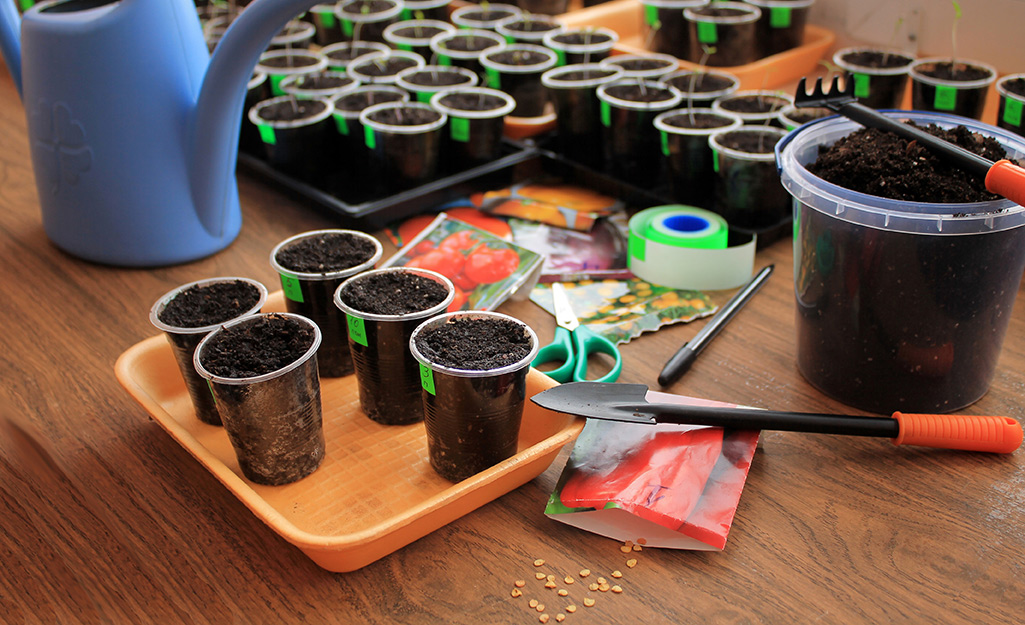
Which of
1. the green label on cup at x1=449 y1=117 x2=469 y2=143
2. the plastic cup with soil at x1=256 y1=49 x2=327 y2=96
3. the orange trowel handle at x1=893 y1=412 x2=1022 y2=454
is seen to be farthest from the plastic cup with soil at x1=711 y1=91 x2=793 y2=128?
the plastic cup with soil at x1=256 y1=49 x2=327 y2=96

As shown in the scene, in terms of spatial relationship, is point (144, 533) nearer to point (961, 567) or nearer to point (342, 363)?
point (342, 363)

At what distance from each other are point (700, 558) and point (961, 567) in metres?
0.20

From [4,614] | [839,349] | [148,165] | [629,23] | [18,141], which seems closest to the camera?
[4,614]

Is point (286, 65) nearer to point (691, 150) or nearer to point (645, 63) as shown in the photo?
point (645, 63)

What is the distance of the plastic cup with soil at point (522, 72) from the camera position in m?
1.42

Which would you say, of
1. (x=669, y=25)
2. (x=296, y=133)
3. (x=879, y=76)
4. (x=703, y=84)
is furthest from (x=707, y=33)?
(x=296, y=133)

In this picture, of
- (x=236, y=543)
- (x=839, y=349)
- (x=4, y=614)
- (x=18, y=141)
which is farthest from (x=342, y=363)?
(x=18, y=141)

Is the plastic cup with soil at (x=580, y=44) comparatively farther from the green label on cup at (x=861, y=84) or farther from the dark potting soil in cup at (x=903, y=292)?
the dark potting soil in cup at (x=903, y=292)

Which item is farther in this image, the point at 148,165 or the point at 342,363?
the point at 148,165

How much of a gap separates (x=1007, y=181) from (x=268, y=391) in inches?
24.2

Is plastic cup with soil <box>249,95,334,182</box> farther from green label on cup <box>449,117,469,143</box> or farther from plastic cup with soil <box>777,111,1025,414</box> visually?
plastic cup with soil <box>777,111,1025,414</box>

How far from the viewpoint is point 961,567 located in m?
0.61

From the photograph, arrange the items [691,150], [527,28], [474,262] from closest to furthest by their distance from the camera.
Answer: [474,262] → [691,150] → [527,28]

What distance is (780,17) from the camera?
154cm
